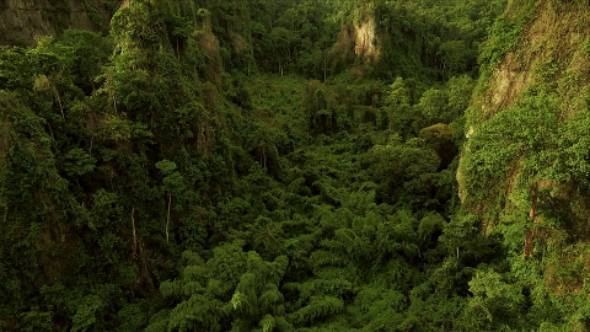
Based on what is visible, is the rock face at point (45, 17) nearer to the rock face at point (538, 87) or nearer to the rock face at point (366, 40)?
the rock face at point (538, 87)

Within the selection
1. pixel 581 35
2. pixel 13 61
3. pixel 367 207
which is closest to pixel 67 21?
pixel 13 61

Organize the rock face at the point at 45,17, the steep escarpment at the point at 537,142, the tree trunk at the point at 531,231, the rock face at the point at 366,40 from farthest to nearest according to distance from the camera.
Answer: the rock face at the point at 366,40 < the rock face at the point at 45,17 < the tree trunk at the point at 531,231 < the steep escarpment at the point at 537,142

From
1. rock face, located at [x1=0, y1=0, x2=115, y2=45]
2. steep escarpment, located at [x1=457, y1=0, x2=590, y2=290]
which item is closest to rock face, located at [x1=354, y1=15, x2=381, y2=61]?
Answer: rock face, located at [x1=0, y1=0, x2=115, y2=45]

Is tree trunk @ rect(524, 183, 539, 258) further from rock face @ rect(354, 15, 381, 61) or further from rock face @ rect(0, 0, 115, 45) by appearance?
rock face @ rect(354, 15, 381, 61)

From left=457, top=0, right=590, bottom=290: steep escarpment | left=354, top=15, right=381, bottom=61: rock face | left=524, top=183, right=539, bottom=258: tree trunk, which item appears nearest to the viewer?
left=457, top=0, right=590, bottom=290: steep escarpment

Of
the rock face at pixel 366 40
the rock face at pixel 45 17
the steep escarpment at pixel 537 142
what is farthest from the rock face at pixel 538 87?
the rock face at pixel 366 40
